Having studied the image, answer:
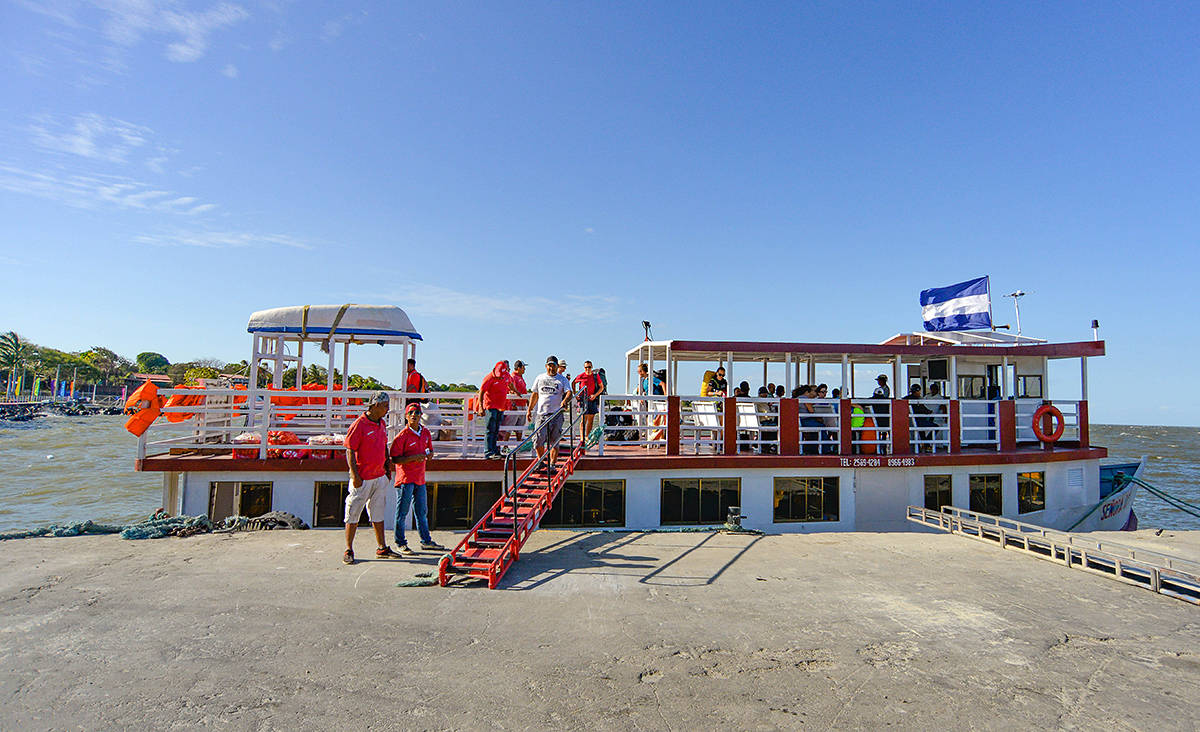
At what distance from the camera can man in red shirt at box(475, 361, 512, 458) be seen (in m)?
10.8

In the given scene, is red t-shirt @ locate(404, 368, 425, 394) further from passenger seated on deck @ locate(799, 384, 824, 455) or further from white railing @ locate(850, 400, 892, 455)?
white railing @ locate(850, 400, 892, 455)

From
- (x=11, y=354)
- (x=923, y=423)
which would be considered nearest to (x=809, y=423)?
(x=923, y=423)

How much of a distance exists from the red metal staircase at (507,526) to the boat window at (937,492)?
7654mm

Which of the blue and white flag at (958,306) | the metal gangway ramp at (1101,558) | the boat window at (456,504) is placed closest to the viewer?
the metal gangway ramp at (1101,558)

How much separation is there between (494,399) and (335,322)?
13.8 ft

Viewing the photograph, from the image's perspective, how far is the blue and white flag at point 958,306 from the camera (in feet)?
55.1

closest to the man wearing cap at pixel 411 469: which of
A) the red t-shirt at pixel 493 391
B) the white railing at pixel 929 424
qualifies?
the red t-shirt at pixel 493 391

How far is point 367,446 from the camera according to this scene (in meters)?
7.89

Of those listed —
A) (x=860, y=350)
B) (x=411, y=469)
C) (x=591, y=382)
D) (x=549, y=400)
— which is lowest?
(x=411, y=469)

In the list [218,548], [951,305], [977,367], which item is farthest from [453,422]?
[951,305]

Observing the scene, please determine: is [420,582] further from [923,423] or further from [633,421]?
[923,423]

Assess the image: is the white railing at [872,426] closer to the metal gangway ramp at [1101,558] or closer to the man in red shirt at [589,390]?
the metal gangway ramp at [1101,558]

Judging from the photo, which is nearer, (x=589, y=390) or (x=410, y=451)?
(x=410, y=451)

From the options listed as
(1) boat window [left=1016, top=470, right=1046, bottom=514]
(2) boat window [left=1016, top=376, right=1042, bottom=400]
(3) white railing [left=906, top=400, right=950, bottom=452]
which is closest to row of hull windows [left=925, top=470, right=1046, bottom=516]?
(1) boat window [left=1016, top=470, right=1046, bottom=514]
